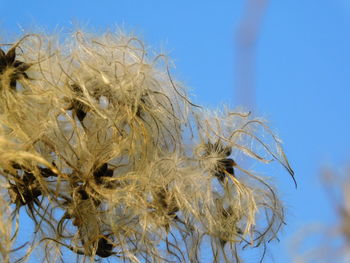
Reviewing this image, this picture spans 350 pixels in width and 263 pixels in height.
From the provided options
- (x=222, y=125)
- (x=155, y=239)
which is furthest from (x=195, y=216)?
(x=222, y=125)

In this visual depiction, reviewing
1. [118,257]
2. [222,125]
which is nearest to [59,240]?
[118,257]

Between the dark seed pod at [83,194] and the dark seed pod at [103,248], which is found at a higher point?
the dark seed pod at [83,194]

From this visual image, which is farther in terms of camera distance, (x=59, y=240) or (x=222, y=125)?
(x=222, y=125)

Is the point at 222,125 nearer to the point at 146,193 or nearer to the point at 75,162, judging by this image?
the point at 146,193

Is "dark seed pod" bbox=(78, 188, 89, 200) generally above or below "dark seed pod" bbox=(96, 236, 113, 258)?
above

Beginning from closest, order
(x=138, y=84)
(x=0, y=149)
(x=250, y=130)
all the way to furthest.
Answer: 1. (x=0, y=149)
2. (x=138, y=84)
3. (x=250, y=130)

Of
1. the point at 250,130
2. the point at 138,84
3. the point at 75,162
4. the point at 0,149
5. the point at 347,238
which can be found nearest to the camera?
the point at 347,238

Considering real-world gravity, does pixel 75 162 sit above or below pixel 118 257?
above

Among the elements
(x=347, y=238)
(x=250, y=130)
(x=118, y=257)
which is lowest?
(x=347, y=238)
